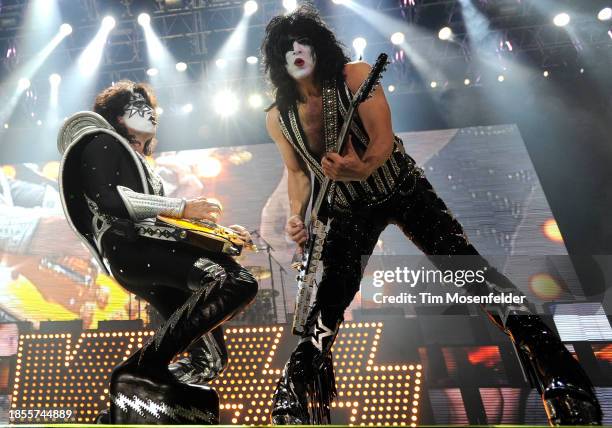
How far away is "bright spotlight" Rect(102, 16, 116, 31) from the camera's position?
283 inches

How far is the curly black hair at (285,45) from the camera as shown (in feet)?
7.73

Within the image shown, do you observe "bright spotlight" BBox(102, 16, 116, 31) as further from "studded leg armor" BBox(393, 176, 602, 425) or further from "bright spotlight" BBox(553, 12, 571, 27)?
"bright spotlight" BBox(553, 12, 571, 27)

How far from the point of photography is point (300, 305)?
2.10 m

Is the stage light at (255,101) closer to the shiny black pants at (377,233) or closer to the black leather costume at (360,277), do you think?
the black leather costume at (360,277)

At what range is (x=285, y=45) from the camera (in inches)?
94.6

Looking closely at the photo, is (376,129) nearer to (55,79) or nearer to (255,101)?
(255,101)

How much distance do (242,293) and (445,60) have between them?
23.6 feet

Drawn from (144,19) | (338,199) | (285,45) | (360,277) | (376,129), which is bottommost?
(360,277)

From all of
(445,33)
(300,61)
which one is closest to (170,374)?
(300,61)

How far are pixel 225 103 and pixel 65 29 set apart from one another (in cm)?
261

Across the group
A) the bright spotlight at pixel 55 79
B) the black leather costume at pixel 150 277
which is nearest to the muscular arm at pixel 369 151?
the black leather costume at pixel 150 277

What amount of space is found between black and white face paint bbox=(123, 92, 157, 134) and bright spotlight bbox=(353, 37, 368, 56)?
18.4 feet

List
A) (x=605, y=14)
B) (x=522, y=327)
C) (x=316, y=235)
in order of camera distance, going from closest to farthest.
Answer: (x=522, y=327) < (x=316, y=235) < (x=605, y=14)

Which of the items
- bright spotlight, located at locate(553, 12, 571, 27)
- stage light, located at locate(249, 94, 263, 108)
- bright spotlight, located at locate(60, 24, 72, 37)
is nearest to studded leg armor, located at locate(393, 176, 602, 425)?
stage light, located at locate(249, 94, 263, 108)
